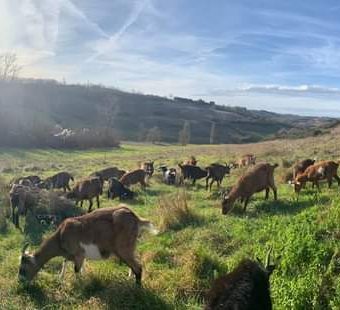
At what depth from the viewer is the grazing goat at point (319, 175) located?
1723cm

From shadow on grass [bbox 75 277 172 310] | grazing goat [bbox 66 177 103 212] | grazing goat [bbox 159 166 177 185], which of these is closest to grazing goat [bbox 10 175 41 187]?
grazing goat [bbox 66 177 103 212]

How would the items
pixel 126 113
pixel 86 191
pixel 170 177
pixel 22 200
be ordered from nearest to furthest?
1. pixel 22 200
2. pixel 86 191
3. pixel 170 177
4. pixel 126 113

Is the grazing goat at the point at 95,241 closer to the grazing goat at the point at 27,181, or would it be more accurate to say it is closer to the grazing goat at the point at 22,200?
the grazing goat at the point at 22,200

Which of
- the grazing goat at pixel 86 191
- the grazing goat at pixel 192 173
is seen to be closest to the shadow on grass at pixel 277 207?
the grazing goat at pixel 86 191

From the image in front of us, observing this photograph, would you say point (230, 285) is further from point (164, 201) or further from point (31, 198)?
point (31, 198)

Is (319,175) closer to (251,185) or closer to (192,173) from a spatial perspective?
(251,185)

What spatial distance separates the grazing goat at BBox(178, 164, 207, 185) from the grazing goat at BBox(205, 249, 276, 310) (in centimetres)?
1735

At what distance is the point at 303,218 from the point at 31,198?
1106cm

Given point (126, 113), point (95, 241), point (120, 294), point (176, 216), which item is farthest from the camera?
point (126, 113)

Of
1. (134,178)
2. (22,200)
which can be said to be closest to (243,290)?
(22,200)

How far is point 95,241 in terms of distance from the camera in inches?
418

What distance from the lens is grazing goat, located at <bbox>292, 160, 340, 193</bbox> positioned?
17.2 meters

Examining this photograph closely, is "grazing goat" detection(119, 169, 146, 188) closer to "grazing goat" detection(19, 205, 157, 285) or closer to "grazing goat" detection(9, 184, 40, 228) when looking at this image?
"grazing goat" detection(9, 184, 40, 228)

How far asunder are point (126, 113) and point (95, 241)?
124120 millimetres
